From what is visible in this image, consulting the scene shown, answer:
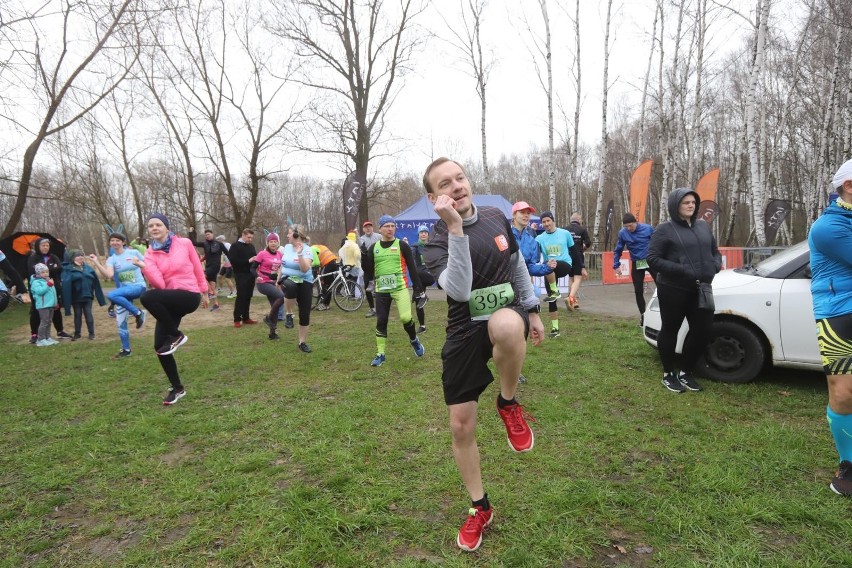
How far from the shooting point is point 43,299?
875 cm

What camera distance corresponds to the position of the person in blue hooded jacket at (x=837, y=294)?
2.51 meters

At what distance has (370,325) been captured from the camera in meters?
9.47

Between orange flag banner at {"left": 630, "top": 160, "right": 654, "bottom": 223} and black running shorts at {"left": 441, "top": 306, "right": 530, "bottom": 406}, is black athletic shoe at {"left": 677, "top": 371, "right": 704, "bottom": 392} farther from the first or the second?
orange flag banner at {"left": 630, "top": 160, "right": 654, "bottom": 223}

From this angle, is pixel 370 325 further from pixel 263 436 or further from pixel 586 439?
pixel 586 439

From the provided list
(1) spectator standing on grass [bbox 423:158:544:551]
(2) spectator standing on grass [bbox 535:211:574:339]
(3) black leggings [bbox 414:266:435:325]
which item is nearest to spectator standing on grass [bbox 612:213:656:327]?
(2) spectator standing on grass [bbox 535:211:574:339]

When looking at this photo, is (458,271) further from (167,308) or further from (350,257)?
(350,257)

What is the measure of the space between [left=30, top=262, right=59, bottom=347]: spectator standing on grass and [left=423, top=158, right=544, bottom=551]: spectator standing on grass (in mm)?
9636

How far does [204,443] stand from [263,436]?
0.48 metres

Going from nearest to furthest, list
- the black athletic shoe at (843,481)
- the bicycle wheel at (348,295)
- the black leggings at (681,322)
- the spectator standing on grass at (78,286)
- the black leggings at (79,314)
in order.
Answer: the black athletic shoe at (843,481) < the black leggings at (681,322) < the spectator standing on grass at (78,286) < the black leggings at (79,314) < the bicycle wheel at (348,295)

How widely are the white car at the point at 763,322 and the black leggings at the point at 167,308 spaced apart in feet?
17.3

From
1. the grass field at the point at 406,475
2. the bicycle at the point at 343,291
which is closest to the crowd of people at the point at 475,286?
the grass field at the point at 406,475

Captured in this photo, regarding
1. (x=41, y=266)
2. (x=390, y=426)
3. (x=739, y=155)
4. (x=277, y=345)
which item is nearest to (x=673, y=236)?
(x=390, y=426)

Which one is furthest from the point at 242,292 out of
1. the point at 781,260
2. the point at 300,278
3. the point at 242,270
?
the point at 781,260

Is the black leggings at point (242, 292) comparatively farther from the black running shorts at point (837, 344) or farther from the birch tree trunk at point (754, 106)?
the birch tree trunk at point (754, 106)
